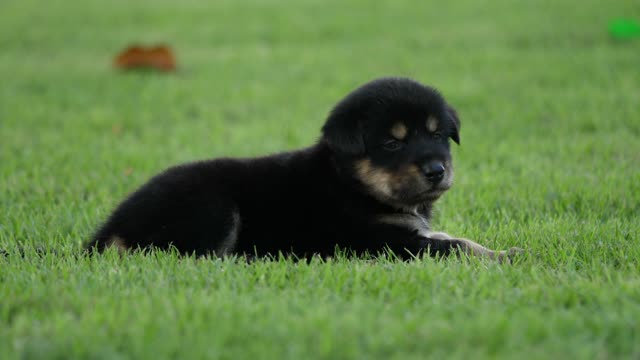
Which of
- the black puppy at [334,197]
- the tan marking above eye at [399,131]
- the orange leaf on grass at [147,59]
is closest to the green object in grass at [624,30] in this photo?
the orange leaf on grass at [147,59]

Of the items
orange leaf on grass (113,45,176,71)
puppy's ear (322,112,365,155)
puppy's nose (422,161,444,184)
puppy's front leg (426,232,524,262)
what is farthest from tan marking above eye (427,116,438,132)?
orange leaf on grass (113,45,176,71)

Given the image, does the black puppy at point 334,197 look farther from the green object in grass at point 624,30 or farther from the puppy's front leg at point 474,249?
the green object in grass at point 624,30

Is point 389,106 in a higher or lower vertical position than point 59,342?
higher

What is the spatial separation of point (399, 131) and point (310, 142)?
12.6 feet

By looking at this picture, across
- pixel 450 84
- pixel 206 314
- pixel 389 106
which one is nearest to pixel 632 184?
pixel 389 106

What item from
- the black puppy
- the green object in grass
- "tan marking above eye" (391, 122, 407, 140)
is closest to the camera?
the black puppy

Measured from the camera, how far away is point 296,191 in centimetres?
481

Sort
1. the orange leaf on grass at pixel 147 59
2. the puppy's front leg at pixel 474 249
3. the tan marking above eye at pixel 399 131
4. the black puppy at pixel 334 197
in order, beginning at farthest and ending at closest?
the orange leaf on grass at pixel 147 59, the tan marking above eye at pixel 399 131, the black puppy at pixel 334 197, the puppy's front leg at pixel 474 249

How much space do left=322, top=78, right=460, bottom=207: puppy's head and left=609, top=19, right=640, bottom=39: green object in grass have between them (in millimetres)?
11082

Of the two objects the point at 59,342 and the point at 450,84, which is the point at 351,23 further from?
the point at 59,342

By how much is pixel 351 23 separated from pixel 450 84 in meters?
7.55

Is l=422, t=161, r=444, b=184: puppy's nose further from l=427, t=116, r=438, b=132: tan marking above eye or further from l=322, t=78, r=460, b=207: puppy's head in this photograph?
l=427, t=116, r=438, b=132: tan marking above eye

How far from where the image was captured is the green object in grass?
14711 mm

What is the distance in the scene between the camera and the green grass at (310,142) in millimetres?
3189
